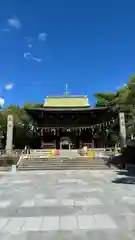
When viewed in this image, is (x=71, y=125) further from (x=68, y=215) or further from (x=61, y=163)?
(x=68, y=215)

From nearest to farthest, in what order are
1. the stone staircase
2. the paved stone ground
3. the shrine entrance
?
the paved stone ground
the stone staircase
the shrine entrance

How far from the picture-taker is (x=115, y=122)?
34906 mm

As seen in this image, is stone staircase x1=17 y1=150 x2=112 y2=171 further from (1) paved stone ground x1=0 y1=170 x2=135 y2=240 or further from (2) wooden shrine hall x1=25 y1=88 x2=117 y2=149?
(2) wooden shrine hall x1=25 y1=88 x2=117 y2=149

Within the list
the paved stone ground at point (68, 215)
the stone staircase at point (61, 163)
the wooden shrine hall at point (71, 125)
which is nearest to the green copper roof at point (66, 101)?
the wooden shrine hall at point (71, 125)

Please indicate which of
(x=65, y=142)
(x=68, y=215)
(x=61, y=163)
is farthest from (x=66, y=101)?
(x=68, y=215)

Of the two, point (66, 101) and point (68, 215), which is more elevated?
point (66, 101)

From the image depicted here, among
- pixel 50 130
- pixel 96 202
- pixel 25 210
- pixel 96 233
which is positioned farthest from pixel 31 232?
pixel 50 130

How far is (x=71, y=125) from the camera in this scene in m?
33.5

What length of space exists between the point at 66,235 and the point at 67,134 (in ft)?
96.6

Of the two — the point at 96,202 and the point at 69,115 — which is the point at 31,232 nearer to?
the point at 96,202

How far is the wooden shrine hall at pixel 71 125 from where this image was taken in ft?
109

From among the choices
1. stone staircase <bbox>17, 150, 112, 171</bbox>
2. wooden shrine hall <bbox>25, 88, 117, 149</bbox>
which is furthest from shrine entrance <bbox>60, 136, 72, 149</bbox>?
stone staircase <bbox>17, 150, 112, 171</bbox>

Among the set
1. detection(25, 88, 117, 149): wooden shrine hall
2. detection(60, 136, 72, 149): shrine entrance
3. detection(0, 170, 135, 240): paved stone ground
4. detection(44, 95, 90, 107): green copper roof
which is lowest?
detection(0, 170, 135, 240): paved stone ground

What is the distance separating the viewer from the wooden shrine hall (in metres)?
33.1
